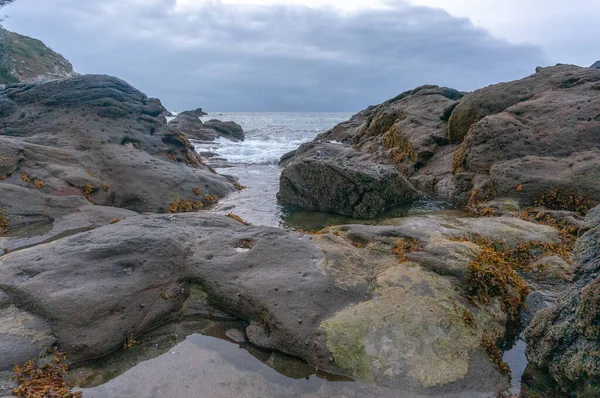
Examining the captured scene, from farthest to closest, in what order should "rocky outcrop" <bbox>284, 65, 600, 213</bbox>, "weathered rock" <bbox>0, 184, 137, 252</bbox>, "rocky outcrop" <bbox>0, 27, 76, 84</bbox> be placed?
"rocky outcrop" <bbox>0, 27, 76, 84</bbox>, "rocky outcrop" <bbox>284, 65, 600, 213</bbox>, "weathered rock" <bbox>0, 184, 137, 252</bbox>

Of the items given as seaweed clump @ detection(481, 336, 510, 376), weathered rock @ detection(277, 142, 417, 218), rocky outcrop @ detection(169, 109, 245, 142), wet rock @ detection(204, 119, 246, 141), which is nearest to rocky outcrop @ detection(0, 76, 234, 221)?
weathered rock @ detection(277, 142, 417, 218)

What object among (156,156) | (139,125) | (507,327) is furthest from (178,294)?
(139,125)

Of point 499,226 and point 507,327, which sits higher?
point 499,226

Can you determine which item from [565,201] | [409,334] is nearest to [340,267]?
[409,334]

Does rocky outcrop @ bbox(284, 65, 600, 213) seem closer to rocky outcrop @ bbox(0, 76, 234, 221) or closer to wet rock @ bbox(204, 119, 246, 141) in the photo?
rocky outcrop @ bbox(0, 76, 234, 221)

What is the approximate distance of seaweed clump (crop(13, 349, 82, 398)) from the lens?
3.44m

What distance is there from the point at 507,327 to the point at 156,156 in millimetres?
12737

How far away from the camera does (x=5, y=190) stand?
882 centimetres

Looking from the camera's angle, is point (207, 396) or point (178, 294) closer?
point (207, 396)

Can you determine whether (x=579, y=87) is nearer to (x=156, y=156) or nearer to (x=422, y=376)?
(x=422, y=376)

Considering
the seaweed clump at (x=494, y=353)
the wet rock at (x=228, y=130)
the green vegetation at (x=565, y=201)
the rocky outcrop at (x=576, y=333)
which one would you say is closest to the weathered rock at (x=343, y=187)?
the green vegetation at (x=565, y=201)

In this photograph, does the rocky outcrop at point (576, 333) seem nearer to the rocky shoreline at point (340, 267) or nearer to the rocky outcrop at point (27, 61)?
the rocky shoreline at point (340, 267)

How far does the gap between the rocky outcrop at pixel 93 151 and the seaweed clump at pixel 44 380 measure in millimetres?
5974

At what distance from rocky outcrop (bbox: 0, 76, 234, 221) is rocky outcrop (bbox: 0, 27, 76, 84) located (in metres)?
41.7
